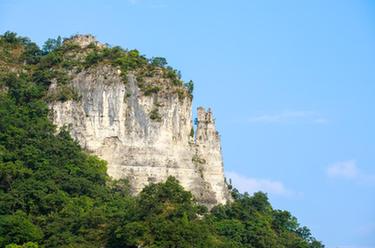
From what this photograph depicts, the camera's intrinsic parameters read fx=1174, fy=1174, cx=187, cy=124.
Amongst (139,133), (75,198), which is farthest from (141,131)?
(75,198)

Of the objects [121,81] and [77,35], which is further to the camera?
[77,35]

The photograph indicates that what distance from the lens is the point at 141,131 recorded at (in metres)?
77.4

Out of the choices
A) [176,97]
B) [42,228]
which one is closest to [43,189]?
[42,228]

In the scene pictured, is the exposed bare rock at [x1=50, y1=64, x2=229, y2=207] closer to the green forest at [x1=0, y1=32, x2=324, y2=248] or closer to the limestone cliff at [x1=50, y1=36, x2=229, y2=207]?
the limestone cliff at [x1=50, y1=36, x2=229, y2=207]

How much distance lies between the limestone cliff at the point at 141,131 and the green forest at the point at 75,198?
0.92m

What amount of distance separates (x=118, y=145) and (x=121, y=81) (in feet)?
15.2

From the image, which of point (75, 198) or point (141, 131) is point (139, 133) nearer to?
point (141, 131)

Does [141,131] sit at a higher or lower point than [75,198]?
higher

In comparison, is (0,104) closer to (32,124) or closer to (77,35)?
(32,124)

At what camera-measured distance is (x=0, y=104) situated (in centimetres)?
7869

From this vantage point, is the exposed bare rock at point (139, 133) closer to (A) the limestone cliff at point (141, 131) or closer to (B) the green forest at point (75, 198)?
(A) the limestone cliff at point (141, 131)

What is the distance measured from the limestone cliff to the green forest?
0.92 meters

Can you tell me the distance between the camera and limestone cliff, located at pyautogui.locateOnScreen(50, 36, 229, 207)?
76.4 m

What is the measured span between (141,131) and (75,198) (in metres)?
7.92
